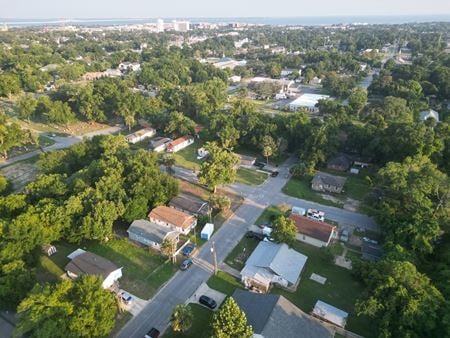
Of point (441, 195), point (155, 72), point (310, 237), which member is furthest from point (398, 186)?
point (155, 72)

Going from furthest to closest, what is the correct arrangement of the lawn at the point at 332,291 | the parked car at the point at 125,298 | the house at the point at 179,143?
the house at the point at 179,143
the parked car at the point at 125,298
the lawn at the point at 332,291

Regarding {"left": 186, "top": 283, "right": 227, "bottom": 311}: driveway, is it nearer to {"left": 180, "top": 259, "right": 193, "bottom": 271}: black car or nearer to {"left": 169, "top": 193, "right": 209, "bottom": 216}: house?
{"left": 180, "top": 259, "right": 193, "bottom": 271}: black car

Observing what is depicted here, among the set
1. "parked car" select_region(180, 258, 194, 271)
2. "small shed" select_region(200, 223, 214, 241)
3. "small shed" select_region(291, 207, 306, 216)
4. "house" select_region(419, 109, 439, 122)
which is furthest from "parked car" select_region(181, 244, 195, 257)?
"house" select_region(419, 109, 439, 122)

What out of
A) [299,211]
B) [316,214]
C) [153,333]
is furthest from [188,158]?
[153,333]

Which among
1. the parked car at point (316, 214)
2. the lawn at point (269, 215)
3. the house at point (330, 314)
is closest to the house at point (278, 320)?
the house at point (330, 314)

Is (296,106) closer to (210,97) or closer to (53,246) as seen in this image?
(210,97)

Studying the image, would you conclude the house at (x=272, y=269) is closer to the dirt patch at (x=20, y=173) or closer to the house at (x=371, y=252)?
the house at (x=371, y=252)
